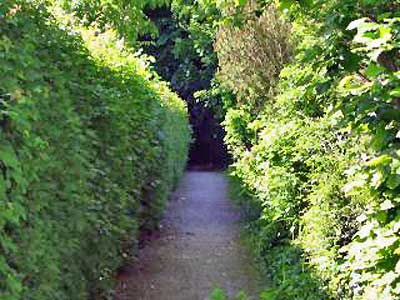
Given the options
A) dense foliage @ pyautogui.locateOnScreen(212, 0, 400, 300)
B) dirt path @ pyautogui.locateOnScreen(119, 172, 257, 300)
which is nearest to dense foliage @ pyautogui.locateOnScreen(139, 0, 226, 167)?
dirt path @ pyautogui.locateOnScreen(119, 172, 257, 300)

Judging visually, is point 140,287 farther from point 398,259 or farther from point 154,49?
point 154,49

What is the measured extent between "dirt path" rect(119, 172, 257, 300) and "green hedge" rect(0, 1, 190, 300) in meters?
0.54

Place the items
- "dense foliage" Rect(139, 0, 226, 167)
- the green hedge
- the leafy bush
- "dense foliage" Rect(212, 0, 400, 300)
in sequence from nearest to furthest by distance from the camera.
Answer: "dense foliage" Rect(212, 0, 400, 300), the green hedge, the leafy bush, "dense foliage" Rect(139, 0, 226, 167)

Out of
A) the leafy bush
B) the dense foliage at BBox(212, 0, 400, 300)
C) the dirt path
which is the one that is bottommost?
the dirt path

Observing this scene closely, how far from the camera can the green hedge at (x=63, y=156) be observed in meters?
2.92

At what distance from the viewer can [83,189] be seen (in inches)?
177

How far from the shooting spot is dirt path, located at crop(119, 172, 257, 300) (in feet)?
23.3

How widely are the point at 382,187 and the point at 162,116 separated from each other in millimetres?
7299

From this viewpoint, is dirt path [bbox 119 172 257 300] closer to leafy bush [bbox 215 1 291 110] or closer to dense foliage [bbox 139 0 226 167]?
leafy bush [bbox 215 1 291 110]

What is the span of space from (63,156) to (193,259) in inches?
192

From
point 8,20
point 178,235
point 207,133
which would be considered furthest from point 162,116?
point 207,133

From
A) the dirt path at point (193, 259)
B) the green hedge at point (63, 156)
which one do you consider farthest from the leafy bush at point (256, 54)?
the green hedge at point (63, 156)

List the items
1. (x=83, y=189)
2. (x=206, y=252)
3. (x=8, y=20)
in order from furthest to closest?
(x=206, y=252) < (x=83, y=189) < (x=8, y=20)

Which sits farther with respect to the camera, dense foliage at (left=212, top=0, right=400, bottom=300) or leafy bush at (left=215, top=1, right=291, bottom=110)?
leafy bush at (left=215, top=1, right=291, bottom=110)
